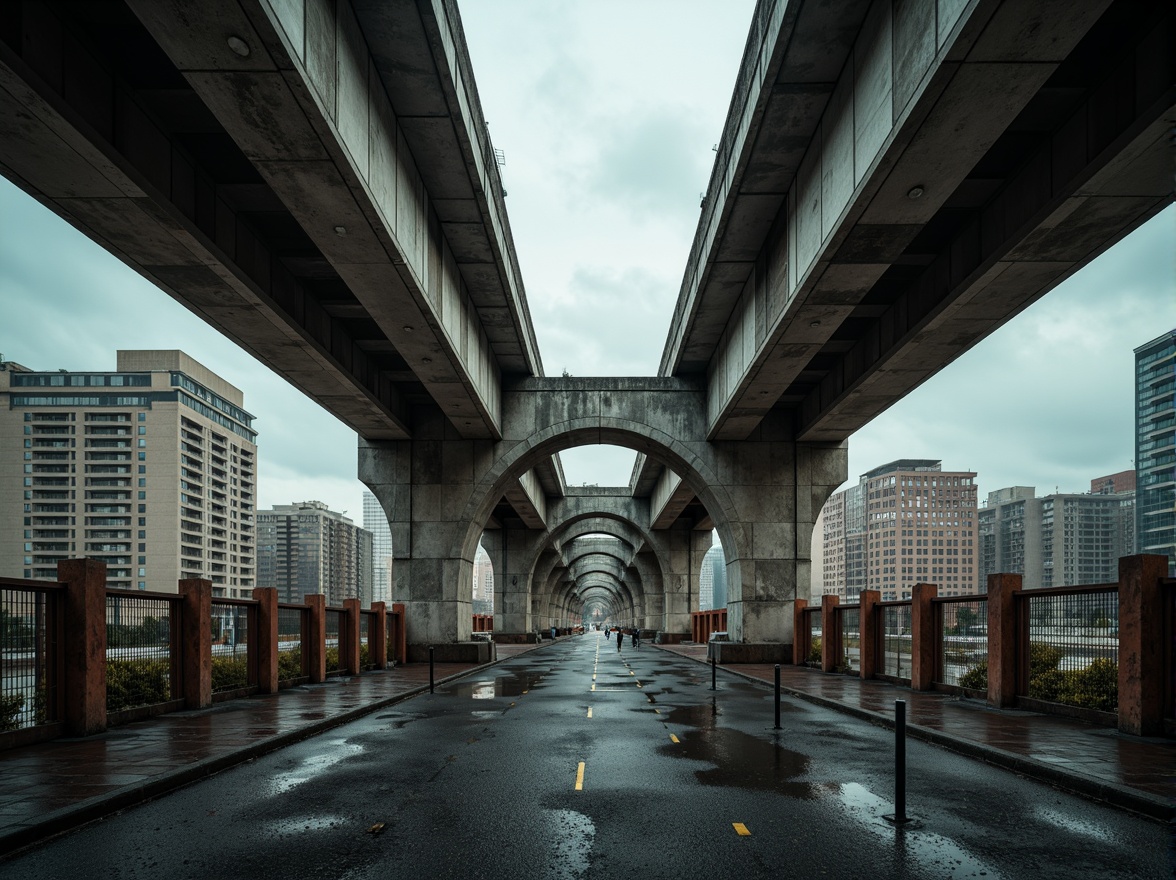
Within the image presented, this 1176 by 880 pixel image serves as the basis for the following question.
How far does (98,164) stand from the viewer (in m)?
11.1

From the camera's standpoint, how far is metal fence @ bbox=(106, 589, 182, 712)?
46.0 feet

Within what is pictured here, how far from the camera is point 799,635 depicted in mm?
30562

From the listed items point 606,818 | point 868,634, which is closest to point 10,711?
point 606,818

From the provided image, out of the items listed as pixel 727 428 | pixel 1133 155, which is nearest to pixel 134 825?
pixel 1133 155

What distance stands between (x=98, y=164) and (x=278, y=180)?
2217 millimetres

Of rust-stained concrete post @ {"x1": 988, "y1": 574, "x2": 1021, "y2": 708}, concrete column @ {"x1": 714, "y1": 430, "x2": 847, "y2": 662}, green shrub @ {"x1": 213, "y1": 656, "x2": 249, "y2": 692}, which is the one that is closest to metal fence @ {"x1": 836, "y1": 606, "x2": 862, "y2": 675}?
concrete column @ {"x1": 714, "y1": 430, "x2": 847, "y2": 662}

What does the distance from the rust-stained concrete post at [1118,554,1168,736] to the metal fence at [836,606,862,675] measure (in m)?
12.4

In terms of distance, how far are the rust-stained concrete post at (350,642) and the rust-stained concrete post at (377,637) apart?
2521mm

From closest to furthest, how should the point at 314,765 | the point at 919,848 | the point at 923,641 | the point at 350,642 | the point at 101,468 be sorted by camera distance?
the point at 919,848
the point at 314,765
the point at 923,641
the point at 350,642
the point at 101,468

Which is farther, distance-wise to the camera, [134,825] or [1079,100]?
[1079,100]

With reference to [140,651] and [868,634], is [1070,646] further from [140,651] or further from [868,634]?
[140,651]

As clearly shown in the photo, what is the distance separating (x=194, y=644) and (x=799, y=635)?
2054 cm

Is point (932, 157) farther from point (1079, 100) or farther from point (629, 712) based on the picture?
point (629, 712)

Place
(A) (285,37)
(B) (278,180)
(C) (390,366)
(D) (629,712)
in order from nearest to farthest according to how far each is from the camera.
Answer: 1. (A) (285,37)
2. (B) (278,180)
3. (D) (629,712)
4. (C) (390,366)
